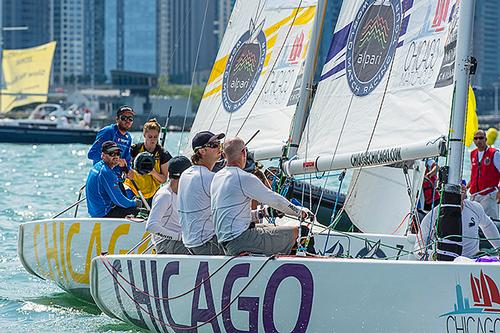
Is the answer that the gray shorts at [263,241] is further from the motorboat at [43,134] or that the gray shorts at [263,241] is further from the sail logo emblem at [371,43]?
the motorboat at [43,134]

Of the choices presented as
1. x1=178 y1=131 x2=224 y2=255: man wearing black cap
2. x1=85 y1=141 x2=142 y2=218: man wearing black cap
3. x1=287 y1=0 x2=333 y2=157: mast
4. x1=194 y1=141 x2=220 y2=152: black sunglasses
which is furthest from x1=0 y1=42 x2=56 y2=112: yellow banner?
x1=194 y1=141 x2=220 y2=152: black sunglasses

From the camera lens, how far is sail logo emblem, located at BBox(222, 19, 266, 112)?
996cm

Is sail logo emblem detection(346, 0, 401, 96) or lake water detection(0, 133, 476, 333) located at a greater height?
sail logo emblem detection(346, 0, 401, 96)

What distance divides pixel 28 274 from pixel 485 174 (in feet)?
14.0

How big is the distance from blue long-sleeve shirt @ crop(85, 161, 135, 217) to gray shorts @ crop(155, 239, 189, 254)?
1.50 m

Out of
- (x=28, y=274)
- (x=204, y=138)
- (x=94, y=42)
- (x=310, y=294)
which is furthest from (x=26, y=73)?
(x=94, y=42)

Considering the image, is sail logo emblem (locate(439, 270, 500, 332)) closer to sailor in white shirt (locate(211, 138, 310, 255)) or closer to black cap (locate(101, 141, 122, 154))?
sailor in white shirt (locate(211, 138, 310, 255))

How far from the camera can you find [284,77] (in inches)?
373

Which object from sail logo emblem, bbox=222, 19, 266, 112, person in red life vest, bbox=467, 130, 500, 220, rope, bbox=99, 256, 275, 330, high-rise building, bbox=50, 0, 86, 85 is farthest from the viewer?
high-rise building, bbox=50, 0, 86, 85

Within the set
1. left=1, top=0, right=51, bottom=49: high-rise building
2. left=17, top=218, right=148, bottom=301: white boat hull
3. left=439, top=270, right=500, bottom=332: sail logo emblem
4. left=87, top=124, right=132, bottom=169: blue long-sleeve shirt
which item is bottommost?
left=17, top=218, right=148, bottom=301: white boat hull

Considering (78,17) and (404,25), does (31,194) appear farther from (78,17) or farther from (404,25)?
(78,17)

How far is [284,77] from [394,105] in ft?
7.74

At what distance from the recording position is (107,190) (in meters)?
8.33

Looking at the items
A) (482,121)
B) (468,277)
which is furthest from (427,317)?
(482,121)
